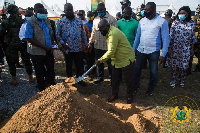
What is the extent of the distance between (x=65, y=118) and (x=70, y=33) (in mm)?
2340

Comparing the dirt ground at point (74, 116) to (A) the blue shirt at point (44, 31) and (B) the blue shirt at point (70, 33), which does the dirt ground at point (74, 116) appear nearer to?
(A) the blue shirt at point (44, 31)

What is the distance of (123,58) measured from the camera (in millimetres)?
3277

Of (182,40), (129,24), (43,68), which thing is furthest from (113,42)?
(182,40)

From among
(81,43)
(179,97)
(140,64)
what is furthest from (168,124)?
(81,43)

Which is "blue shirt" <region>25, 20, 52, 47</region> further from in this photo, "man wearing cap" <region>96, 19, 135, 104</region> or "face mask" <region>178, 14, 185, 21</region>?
"face mask" <region>178, 14, 185, 21</region>

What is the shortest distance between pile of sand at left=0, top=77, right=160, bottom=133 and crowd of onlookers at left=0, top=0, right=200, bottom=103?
0.95 metres

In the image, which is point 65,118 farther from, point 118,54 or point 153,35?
point 153,35

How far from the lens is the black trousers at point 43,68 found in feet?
12.0

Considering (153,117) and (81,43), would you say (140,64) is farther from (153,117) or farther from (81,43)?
(81,43)

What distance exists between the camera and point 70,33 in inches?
159

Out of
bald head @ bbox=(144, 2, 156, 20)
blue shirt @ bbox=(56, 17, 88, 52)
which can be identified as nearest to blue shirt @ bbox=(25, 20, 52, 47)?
blue shirt @ bbox=(56, 17, 88, 52)

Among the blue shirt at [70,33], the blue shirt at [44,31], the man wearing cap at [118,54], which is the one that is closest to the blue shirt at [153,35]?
the man wearing cap at [118,54]

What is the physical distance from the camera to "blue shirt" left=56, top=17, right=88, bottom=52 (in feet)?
13.1

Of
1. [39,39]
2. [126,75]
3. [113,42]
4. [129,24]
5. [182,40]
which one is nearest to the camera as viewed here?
[113,42]
